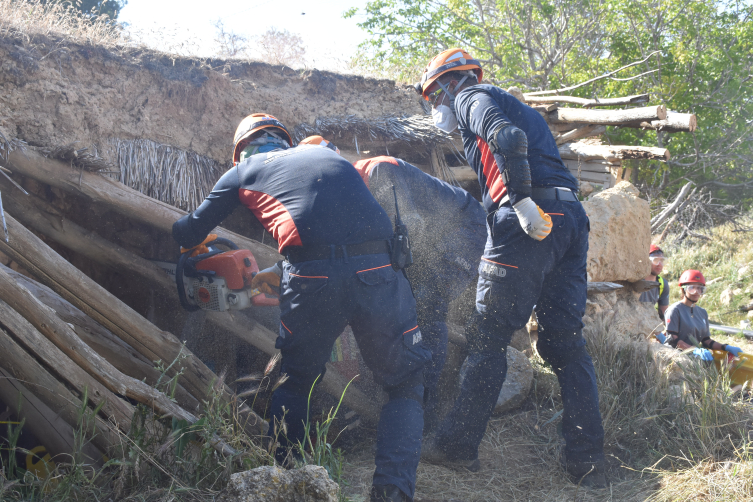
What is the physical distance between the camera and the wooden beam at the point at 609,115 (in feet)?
16.0

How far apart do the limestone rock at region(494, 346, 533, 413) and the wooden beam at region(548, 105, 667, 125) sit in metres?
2.81

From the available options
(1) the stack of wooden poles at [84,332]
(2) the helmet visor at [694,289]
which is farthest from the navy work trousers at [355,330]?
(2) the helmet visor at [694,289]

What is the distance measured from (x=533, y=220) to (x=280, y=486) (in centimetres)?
162

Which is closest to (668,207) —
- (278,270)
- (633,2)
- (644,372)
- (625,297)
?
(633,2)

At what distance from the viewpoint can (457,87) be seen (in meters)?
3.14

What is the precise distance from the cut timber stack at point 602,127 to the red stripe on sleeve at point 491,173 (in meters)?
2.83

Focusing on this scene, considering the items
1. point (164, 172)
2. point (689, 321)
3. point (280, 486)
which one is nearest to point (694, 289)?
point (689, 321)

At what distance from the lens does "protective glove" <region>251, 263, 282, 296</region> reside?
3.04 metres

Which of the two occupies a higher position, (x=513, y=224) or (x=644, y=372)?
(x=513, y=224)

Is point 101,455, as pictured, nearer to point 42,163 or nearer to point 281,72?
point 42,163

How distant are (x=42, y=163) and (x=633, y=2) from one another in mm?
13614

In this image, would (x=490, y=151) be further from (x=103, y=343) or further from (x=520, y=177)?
(x=103, y=343)

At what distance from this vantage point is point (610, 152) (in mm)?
5602

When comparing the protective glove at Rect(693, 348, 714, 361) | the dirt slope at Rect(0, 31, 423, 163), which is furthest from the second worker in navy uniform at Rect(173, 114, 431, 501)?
the protective glove at Rect(693, 348, 714, 361)
